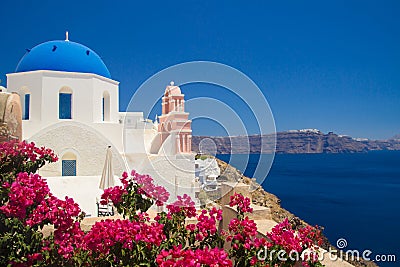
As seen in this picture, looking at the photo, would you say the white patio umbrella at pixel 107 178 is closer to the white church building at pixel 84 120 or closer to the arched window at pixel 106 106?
the white church building at pixel 84 120

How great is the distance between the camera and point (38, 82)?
1075 cm

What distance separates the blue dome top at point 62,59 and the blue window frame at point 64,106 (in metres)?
0.91

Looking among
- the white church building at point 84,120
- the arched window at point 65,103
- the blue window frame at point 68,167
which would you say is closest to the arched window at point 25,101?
the white church building at point 84,120

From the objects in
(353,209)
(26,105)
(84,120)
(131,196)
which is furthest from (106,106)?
(353,209)

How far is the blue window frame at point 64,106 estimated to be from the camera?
11.4 m

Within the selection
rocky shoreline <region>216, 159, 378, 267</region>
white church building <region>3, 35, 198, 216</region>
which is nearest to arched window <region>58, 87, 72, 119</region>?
white church building <region>3, 35, 198, 216</region>

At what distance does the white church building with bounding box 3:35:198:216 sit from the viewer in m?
10.8

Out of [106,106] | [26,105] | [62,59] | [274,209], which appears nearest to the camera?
[26,105]

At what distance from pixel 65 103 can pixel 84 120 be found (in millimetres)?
836

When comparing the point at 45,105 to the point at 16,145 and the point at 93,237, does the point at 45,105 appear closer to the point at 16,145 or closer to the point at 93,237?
the point at 16,145

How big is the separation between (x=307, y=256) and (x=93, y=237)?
160 centimetres

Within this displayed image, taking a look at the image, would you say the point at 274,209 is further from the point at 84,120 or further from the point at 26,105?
the point at 26,105

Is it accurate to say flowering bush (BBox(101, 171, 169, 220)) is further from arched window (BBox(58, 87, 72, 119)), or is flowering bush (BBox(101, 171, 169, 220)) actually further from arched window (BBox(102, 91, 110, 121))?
arched window (BBox(102, 91, 110, 121))

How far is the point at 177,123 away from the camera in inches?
477
